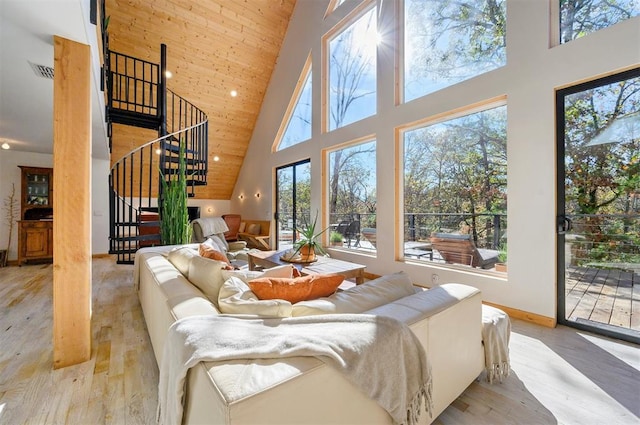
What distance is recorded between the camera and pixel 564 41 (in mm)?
2672

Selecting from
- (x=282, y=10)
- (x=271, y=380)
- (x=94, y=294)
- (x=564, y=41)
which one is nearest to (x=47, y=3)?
(x=271, y=380)

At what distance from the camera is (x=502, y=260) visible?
3.11 m

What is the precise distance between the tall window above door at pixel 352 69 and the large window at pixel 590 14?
2.34 metres

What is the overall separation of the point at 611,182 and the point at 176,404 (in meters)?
3.52

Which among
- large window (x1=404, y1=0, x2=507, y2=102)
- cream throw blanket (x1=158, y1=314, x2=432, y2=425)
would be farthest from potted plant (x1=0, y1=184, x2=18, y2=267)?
large window (x1=404, y1=0, x2=507, y2=102)

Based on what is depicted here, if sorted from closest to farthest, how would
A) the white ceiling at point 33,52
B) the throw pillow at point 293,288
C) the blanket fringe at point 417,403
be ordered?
the blanket fringe at point 417,403 → the throw pillow at point 293,288 → the white ceiling at point 33,52

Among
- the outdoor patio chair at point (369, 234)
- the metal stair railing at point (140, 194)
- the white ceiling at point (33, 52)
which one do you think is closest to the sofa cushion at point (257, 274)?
the white ceiling at point (33, 52)

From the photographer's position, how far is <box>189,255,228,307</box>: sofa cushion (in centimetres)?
167

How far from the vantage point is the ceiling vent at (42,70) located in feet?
7.89

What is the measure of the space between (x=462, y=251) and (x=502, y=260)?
0.44 m

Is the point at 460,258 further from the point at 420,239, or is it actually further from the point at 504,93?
the point at 504,93

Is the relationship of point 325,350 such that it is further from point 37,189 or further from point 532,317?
point 37,189

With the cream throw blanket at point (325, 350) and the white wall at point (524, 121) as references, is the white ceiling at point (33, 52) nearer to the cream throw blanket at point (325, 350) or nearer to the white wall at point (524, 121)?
the cream throw blanket at point (325, 350)

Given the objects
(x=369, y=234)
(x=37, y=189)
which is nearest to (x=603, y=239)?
(x=369, y=234)
